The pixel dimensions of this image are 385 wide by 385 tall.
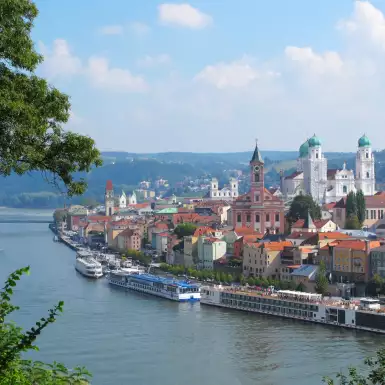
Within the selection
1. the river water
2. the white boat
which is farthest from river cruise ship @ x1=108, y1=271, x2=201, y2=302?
the white boat

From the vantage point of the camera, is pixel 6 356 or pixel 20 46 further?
pixel 20 46

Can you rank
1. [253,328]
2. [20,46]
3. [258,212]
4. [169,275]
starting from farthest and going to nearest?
[258,212] → [169,275] → [253,328] → [20,46]

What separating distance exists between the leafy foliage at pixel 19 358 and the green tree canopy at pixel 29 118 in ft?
1.88

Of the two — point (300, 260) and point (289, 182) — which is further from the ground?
point (289, 182)

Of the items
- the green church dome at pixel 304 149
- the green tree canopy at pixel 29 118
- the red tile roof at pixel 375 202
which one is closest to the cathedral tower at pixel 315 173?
the green church dome at pixel 304 149

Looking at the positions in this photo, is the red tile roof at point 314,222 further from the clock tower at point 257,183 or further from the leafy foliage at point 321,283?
the leafy foliage at point 321,283

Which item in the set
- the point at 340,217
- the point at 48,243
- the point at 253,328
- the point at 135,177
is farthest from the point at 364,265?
the point at 135,177

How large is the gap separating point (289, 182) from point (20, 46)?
27.6m

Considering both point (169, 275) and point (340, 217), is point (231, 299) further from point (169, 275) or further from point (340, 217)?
point (340, 217)

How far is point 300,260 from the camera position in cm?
1755

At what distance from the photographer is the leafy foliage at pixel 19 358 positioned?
2596 millimetres

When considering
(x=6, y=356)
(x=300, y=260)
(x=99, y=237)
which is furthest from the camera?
(x=99, y=237)

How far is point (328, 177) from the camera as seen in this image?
97.5 ft

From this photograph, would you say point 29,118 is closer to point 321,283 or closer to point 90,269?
point 321,283
